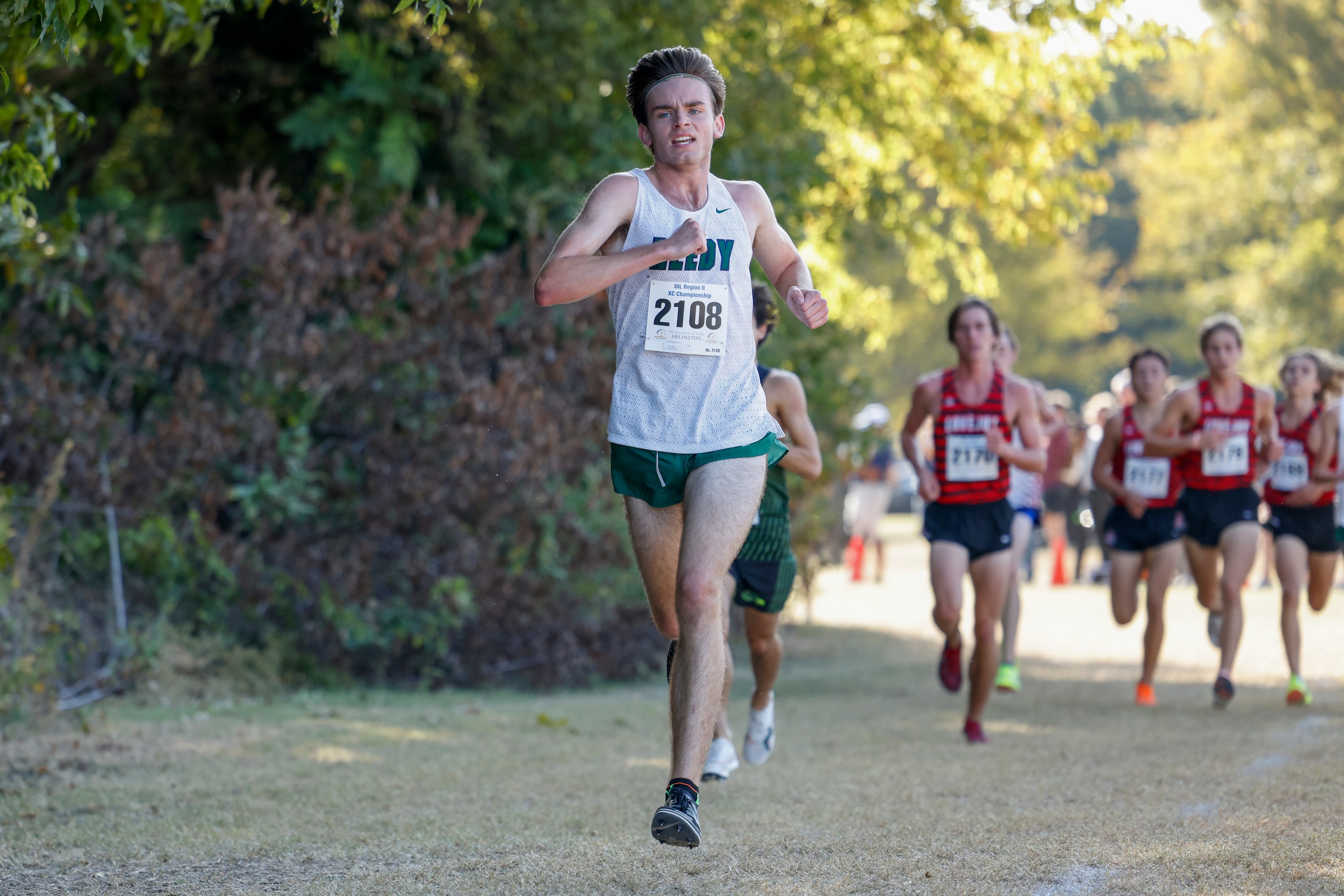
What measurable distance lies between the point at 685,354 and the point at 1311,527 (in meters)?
6.15

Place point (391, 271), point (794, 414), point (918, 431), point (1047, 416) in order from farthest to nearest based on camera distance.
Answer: point (1047, 416), point (391, 271), point (918, 431), point (794, 414)

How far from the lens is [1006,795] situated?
5.95 metres

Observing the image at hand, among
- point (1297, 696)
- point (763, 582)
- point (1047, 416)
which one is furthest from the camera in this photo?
point (1047, 416)

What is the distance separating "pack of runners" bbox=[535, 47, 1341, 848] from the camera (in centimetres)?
459

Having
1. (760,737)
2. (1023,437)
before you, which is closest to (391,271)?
(1023,437)

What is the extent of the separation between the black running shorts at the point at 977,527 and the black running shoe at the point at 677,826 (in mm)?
3655

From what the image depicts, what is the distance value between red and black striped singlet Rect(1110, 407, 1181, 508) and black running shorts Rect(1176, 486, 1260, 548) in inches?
4.9

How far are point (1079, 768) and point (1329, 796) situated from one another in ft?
4.39

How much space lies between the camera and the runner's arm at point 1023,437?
7477mm

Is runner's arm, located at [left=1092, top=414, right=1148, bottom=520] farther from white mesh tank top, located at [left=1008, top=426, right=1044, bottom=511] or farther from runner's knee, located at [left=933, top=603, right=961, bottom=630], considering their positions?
runner's knee, located at [left=933, top=603, right=961, bottom=630]

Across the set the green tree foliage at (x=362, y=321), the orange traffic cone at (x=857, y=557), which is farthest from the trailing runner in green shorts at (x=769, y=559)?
the orange traffic cone at (x=857, y=557)

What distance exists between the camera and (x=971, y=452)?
769 centimetres

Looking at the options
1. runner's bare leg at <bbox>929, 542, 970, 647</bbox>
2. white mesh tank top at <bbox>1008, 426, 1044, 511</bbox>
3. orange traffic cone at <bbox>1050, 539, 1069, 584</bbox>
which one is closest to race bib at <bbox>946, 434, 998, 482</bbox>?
runner's bare leg at <bbox>929, 542, 970, 647</bbox>

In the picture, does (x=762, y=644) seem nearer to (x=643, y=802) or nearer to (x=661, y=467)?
(x=643, y=802)
